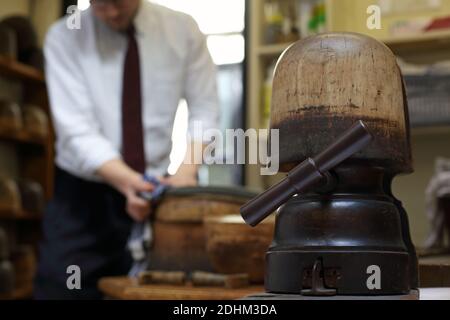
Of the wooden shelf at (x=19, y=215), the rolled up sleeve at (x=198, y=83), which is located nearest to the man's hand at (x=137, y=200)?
the rolled up sleeve at (x=198, y=83)

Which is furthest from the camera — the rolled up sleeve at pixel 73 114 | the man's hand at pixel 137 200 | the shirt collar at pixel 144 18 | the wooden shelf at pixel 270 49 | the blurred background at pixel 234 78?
the wooden shelf at pixel 270 49

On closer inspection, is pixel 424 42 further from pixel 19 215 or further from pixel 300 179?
pixel 19 215

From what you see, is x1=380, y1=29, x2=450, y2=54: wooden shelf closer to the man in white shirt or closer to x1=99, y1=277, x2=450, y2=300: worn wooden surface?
the man in white shirt

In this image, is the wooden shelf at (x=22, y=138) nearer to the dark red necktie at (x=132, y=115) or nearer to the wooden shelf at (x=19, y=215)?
the wooden shelf at (x=19, y=215)

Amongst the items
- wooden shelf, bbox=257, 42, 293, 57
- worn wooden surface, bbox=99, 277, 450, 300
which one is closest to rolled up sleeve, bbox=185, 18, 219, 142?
worn wooden surface, bbox=99, 277, 450, 300

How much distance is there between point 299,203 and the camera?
0.53 m

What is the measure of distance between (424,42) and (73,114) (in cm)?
134

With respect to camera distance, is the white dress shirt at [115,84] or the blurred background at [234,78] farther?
the blurred background at [234,78]

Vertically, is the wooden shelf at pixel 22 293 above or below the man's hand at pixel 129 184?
below

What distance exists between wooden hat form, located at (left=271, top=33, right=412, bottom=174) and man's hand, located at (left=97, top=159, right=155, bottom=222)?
27.8 inches

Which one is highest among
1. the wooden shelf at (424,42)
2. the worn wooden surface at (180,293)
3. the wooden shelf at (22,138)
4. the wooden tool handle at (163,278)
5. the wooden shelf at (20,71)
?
the wooden shelf at (20,71)

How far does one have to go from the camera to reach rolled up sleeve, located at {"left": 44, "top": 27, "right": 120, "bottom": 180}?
1.42 metres

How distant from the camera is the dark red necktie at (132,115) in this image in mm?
1454

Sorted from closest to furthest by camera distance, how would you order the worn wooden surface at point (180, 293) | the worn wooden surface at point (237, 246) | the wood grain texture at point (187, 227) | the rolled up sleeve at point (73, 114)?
the worn wooden surface at point (180, 293) → the worn wooden surface at point (237, 246) → the wood grain texture at point (187, 227) → the rolled up sleeve at point (73, 114)
